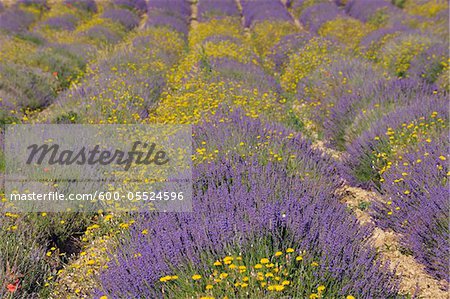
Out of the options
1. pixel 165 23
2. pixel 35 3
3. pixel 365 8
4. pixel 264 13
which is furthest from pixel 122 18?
pixel 365 8

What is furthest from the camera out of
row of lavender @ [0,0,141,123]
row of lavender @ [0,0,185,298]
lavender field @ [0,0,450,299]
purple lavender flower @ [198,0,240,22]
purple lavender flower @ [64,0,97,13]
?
purple lavender flower @ [64,0,97,13]

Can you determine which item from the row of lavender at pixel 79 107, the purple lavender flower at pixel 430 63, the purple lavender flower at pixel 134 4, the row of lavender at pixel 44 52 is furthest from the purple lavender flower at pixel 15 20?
the purple lavender flower at pixel 430 63

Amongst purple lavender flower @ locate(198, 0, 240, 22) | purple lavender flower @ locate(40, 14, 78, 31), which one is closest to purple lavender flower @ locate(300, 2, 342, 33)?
purple lavender flower @ locate(198, 0, 240, 22)

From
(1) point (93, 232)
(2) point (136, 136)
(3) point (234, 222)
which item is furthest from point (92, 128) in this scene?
(3) point (234, 222)

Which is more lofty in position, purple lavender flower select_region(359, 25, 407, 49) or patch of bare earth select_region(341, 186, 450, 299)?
patch of bare earth select_region(341, 186, 450, 299)

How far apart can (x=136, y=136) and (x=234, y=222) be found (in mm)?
3102

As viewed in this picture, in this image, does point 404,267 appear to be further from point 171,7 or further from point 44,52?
point 171,7

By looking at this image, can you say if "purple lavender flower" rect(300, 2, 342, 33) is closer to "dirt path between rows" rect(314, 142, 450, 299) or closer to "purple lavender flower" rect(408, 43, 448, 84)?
"purple lavender flower" rect(408, 43, 448, 84)

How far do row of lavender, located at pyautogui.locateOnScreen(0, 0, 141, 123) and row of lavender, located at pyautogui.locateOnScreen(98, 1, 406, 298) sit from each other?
310 cm

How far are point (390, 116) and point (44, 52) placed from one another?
8580 mm

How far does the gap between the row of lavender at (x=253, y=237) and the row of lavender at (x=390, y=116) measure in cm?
60

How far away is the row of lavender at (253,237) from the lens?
2812 millimetres

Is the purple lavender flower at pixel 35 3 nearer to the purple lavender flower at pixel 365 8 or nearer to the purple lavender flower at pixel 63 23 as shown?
the purple lavender flower at pixel 63 23

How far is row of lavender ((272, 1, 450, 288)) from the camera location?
166 inches
